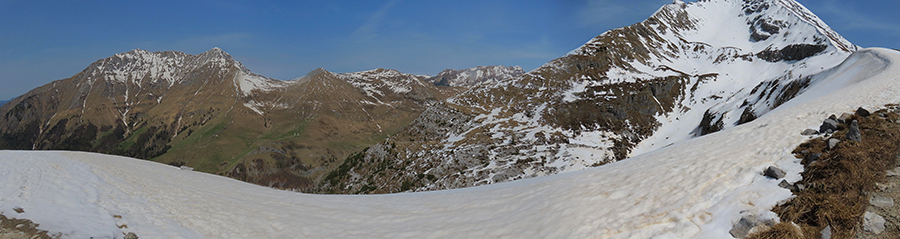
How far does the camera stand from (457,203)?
13898 millimetres

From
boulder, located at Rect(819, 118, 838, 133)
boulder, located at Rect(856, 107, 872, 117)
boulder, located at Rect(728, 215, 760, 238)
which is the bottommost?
boulder, located at Rect(728, 215, 760, 238)

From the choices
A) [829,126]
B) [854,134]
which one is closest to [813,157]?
[854,134]

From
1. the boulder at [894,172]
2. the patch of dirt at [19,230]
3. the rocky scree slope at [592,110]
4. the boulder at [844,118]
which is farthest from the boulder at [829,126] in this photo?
the rocky scree slope at [592,110]

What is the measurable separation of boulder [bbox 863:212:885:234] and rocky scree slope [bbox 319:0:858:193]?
122 feet

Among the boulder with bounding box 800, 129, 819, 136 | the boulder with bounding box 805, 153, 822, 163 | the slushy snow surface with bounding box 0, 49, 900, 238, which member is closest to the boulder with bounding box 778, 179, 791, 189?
the slushy snow surface with bounding box 0, 49, 900, 238

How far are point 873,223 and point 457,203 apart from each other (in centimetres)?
1097

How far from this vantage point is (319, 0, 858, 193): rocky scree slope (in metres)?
51.8

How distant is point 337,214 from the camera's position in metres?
13.8

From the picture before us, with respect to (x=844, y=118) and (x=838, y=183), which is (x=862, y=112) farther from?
(x=838, y=183)

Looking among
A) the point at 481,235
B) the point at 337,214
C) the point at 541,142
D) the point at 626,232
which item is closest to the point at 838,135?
the point at 626,232

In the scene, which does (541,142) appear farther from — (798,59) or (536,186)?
(798,59)

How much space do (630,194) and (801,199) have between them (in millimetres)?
3878

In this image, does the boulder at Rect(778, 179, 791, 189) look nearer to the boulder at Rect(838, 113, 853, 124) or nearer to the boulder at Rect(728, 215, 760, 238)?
the boulder at Rect(728, 215, 760, 238)

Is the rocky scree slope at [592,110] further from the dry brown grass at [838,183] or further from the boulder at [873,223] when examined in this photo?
the boulder at [873,223]
